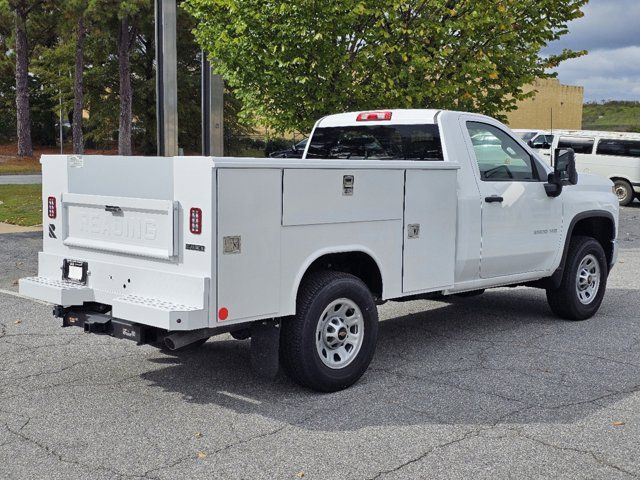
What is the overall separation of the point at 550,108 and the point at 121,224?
5095 centimetres

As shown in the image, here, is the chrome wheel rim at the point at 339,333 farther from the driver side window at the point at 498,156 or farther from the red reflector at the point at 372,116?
the red reflector at the point at 372,116

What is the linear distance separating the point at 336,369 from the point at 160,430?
1.37 metres

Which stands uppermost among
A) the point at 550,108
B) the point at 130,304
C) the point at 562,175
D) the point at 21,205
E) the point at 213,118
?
the point at 550,108

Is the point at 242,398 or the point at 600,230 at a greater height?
the point at 600,230

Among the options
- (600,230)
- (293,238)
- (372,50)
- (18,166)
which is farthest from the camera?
(18,166)

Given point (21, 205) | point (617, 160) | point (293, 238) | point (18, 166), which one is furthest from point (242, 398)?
point (18, 166)

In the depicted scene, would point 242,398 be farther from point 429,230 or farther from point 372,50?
point 372,50

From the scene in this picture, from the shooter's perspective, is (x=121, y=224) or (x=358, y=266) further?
(x=358, y=266)

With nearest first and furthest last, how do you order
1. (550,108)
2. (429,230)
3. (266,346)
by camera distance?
(266,346) → (429,230) → (550,108)

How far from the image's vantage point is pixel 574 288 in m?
8.14

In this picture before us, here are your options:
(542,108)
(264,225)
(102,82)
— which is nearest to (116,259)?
(264,225)

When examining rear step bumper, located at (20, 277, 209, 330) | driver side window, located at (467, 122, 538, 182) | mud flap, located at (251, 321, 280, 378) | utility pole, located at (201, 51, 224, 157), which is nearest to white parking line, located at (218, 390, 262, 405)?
mud flap, located at (251, 321, 280, 378)

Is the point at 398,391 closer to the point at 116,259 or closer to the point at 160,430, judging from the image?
the point at 160,430

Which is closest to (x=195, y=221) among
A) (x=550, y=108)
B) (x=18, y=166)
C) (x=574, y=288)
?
(x=574, y=288)
